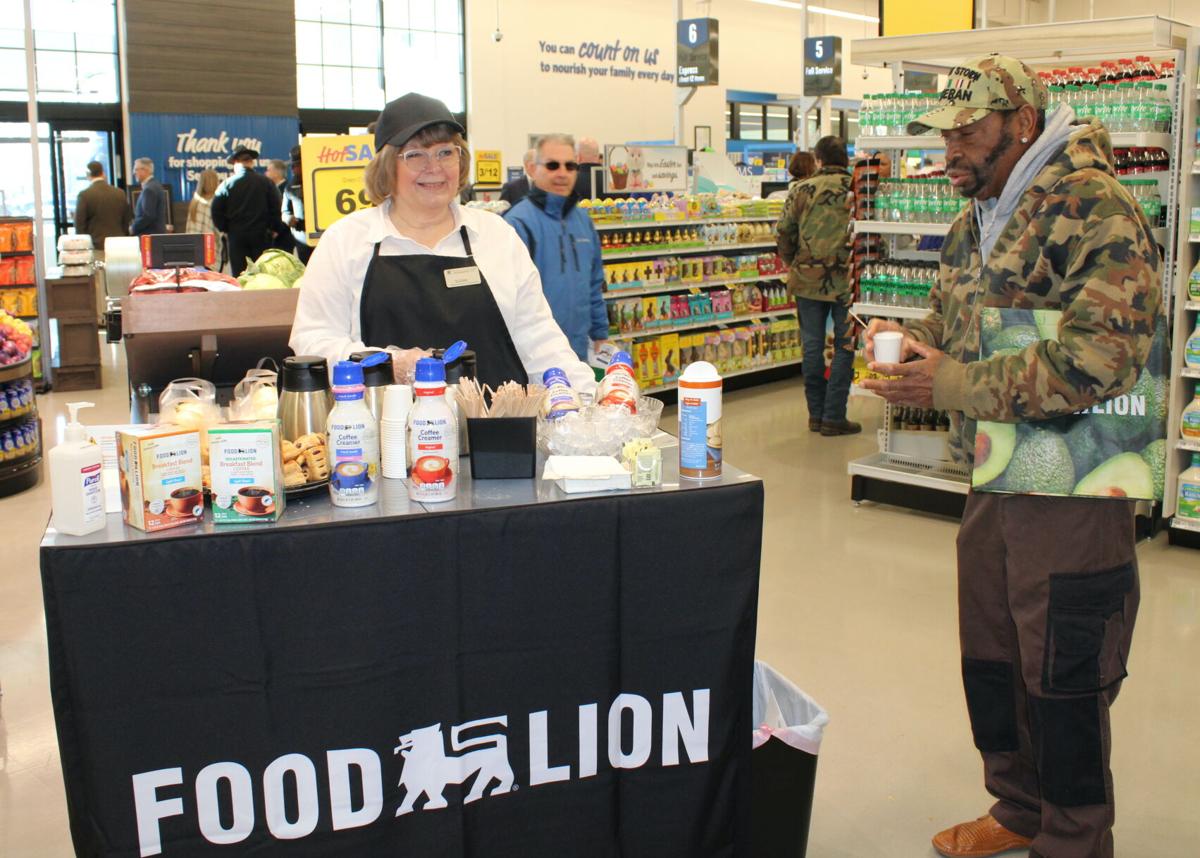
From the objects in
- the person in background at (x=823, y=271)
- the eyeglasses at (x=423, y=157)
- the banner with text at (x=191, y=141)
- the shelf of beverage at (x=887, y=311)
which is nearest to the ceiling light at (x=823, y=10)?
the banner with text at (x=191, y=141)

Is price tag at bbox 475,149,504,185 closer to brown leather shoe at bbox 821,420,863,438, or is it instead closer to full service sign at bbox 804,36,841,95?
full service sign at bbox 804,36,841,95

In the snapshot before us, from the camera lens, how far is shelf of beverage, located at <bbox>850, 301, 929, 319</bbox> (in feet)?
19.3

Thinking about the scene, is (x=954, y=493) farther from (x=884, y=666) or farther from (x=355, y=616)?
(x=355, y=616)

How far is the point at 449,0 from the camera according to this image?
61.0ft

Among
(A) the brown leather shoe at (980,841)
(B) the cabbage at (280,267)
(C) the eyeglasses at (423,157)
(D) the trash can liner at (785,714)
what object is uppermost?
(C) the eyeglasses at (423,157)

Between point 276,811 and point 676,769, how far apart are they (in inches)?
30.8

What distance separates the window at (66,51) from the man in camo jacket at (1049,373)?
1551 centimetres

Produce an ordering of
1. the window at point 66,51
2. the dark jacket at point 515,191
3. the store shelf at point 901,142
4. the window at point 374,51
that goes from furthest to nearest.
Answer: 1. the window at point 374,51
2. the window at point 66,51
3. the dark jacket at point 515,191
4. the store shelf at point 901,142

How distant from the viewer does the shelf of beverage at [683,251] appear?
826 cm

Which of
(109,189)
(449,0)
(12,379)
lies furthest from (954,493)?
(449,0)

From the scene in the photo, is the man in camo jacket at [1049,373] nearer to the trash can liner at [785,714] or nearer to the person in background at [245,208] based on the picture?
the trash can liner at [785,714]

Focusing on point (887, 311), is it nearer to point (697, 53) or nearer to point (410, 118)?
point (410, 118)

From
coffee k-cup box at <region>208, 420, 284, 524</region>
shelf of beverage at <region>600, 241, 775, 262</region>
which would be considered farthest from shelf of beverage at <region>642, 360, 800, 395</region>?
coffee k-cup box at <region>208, 420, 284, 524</region>

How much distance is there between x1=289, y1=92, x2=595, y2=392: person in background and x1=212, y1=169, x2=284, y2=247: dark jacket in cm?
864
